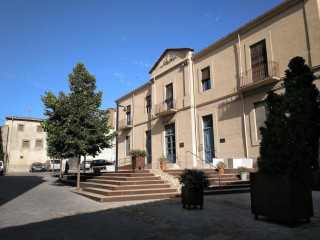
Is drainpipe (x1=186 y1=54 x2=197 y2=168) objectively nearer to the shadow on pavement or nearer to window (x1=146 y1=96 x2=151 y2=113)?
window (x1=146 y1=96 x2=151 y2=113)

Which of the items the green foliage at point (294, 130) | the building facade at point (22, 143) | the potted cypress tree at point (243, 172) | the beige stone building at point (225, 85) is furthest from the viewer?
the building facade at point (22, 143)

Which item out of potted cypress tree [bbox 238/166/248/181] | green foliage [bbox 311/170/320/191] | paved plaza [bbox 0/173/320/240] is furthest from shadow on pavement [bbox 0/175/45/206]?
green foliage [bbox 311/170/320/191]

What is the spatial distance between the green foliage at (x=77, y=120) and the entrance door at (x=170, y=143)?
19.3 ft

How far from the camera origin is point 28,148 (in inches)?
1457

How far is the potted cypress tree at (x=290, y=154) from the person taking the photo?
4891mm

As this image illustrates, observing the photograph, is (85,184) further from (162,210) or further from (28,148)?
(28,148)

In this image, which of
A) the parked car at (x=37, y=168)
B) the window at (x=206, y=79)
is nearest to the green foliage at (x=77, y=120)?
the window at (x=206, y=79)

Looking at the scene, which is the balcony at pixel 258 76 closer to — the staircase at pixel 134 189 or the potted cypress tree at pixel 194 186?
the staircase at pixel 134 189

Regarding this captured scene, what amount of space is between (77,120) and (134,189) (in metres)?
4.83

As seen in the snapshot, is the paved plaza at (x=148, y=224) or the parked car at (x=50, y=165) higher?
the parked car at (x=50, y=165)

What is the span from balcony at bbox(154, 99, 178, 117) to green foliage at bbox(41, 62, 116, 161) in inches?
219

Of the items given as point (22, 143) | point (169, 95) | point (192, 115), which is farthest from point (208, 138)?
point (22, 143)

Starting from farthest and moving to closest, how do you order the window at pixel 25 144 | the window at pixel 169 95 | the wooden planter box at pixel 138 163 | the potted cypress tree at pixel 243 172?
the window at pixel 25 144, the window at pixel 169 95, the wooden planter box at pixel 138 163, the potted cypress tree at pixel 243 172

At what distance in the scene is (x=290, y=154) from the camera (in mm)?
5059
